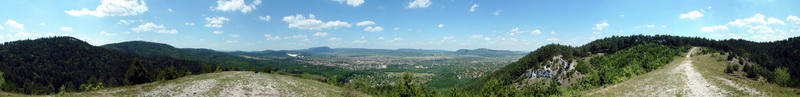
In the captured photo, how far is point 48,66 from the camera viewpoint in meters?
178

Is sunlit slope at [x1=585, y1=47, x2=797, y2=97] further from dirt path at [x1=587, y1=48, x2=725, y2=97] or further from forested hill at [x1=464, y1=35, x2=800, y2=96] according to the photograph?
forested hill at [x1=464, y1=35, x2=800, y2=96]

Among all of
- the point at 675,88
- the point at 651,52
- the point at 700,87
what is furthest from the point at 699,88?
the point at 651,52

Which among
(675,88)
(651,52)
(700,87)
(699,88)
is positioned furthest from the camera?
(651,52)

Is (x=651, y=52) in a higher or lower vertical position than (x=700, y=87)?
higher

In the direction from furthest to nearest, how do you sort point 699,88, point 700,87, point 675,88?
point 675,88
point 700,87
point 699,88

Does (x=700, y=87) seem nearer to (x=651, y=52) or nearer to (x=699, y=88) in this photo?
(x=699, y=88)

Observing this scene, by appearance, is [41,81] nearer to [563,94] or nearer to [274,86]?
[274,86]

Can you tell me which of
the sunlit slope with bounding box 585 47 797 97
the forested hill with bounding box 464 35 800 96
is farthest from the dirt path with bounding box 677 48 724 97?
the forested hill with bounding box 464 35 800 96

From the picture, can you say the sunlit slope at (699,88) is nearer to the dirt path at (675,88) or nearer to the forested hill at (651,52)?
the dirt path at (675,88)

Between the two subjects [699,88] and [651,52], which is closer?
[699,88]

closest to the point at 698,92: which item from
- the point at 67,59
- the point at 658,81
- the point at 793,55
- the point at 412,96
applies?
the point at 658,81

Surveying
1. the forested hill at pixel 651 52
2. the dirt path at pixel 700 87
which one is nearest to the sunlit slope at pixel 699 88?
the dirt path at pixel 700 87

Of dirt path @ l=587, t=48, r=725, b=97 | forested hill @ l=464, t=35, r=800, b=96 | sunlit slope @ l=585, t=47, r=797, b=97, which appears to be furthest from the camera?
forested hill @ l=464, t=35, r=800, b=96

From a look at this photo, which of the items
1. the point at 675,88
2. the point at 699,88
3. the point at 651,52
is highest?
the point at 651,52
